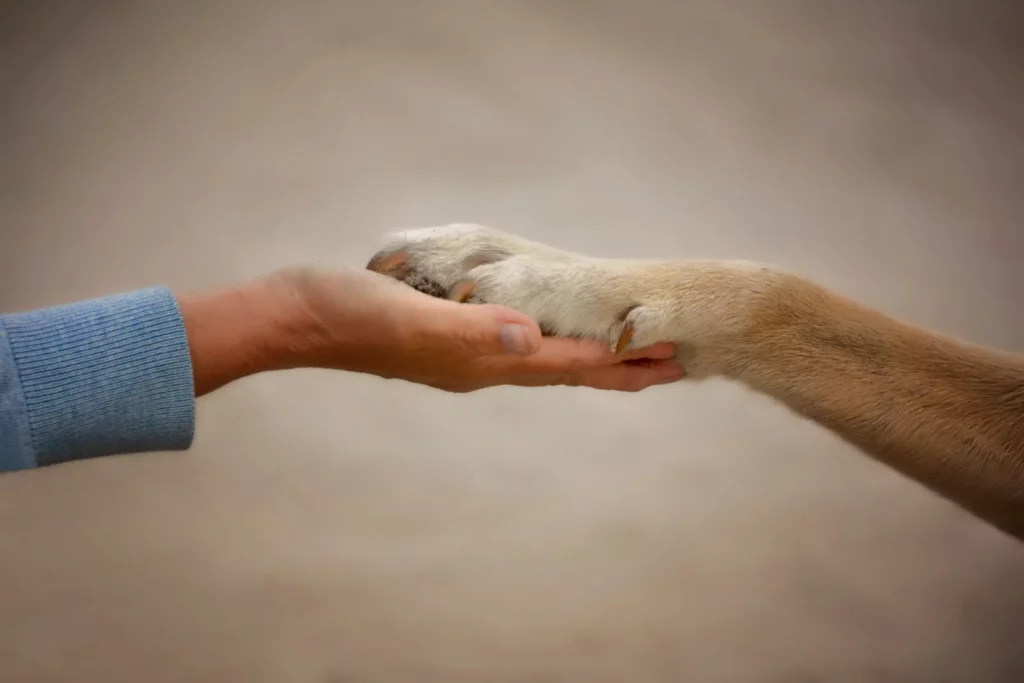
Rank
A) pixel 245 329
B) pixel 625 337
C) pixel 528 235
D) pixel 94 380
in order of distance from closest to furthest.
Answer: pixel 94 380
pixel 245 329
pixel 625 337
pixel 528 235

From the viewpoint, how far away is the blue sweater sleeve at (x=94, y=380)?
0.90 m

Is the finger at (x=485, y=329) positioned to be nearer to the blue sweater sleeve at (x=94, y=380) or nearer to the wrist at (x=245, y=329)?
the wrist at (x=245, y=329)

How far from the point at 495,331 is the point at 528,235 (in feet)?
2.84

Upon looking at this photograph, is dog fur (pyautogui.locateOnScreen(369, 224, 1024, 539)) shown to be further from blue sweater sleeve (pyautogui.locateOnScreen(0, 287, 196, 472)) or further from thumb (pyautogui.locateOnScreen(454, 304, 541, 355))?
blue sweater sleeve (pyautogui.locateOnScreen(0, 287, 196, 472))

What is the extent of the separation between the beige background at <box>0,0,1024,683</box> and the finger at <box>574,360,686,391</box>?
2.36 feet

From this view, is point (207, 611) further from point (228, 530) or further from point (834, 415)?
point (834, 415)

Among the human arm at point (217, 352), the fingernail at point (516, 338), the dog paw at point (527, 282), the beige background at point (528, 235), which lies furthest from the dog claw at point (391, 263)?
the beige background at point (528, 235)

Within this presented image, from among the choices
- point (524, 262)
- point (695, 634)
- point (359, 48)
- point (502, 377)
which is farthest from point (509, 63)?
point (695, 634)

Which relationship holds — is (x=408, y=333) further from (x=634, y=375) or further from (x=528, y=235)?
(x=528, y=235)

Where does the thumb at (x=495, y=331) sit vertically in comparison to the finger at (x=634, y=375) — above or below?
above

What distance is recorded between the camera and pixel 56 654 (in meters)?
1.67

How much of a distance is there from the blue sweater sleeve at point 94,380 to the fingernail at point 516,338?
40cm

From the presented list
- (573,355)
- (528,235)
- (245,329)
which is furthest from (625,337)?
(528,235)

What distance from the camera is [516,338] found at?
1092 mm
